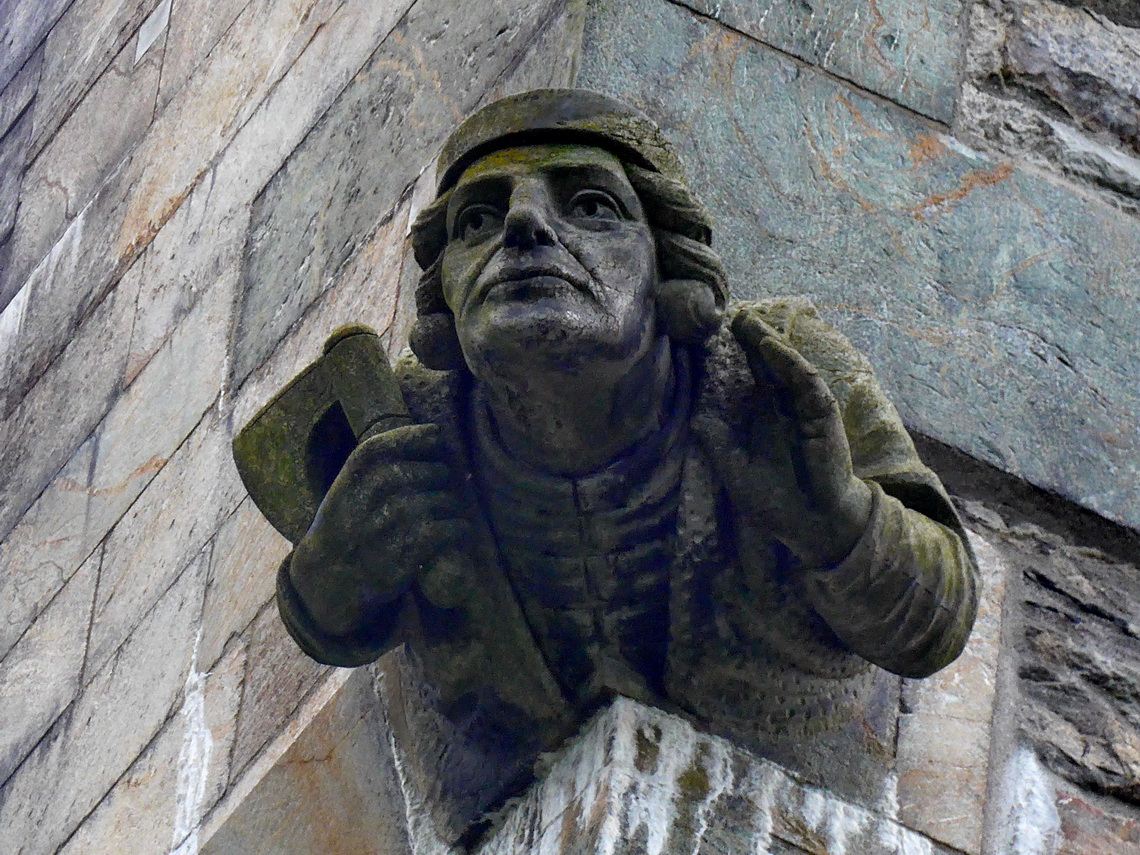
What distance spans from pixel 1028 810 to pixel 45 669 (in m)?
1.99

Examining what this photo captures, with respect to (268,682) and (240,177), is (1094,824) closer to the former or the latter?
(268,682)

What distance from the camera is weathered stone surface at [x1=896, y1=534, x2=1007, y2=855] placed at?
260 centimetres

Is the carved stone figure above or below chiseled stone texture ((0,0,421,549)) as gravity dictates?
above

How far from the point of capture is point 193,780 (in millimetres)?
3164

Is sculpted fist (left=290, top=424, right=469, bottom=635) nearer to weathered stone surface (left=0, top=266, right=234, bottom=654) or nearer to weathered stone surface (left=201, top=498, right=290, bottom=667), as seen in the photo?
weathered stone surface (left=201, top=498, right=290, bottom=667)

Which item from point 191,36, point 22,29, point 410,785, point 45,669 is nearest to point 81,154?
point 191,36

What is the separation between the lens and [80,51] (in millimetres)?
5906

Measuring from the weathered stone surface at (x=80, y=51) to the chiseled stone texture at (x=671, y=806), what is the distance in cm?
334

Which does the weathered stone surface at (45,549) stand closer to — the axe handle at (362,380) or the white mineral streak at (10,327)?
the white mineral streak at (10,327)

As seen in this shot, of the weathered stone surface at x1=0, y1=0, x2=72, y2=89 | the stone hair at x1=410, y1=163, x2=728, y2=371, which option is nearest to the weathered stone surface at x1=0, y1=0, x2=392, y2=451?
the weathered stone surface at x1=0, y1=0, x2=72, y2=89

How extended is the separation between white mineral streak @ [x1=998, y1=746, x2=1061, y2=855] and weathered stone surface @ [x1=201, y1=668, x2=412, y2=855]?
0.76 metres

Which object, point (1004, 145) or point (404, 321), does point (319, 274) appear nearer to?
point (404, 321)

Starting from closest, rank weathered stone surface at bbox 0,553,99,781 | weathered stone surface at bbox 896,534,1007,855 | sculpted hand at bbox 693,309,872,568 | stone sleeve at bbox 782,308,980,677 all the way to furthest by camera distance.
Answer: sculpted hand at bbox 693,309,872,568
stone sleeve at bbox 782,308,980,677
weathered stone surface at bbox 896,534,1007,855
weathered stone surface at bbox 0,553,99,781

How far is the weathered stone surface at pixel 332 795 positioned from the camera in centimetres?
281
